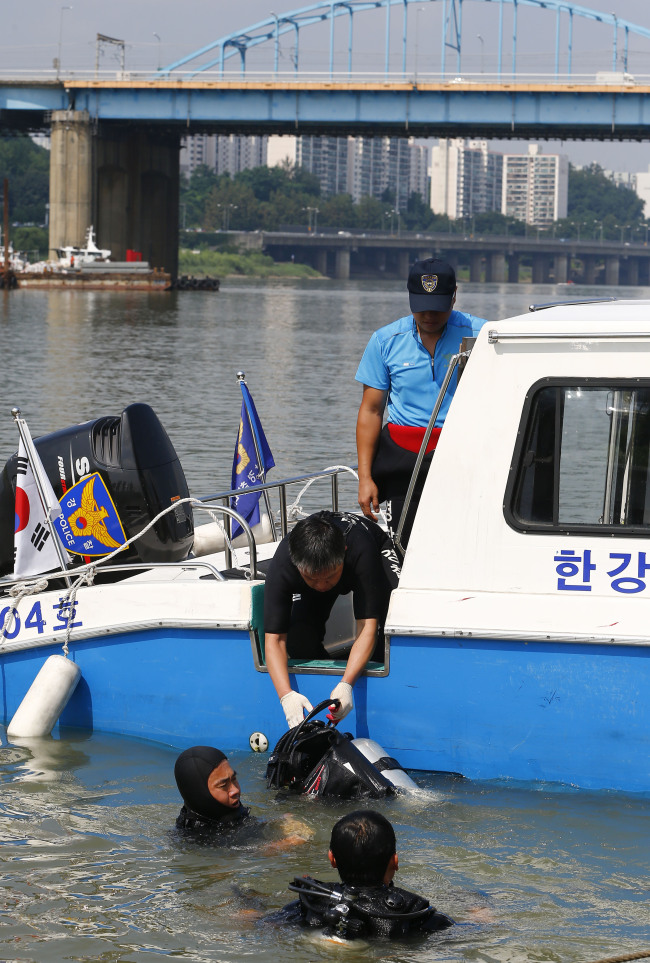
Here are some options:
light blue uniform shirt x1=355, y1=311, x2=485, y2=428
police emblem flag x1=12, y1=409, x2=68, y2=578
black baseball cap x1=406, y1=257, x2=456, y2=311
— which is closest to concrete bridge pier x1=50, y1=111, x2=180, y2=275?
police emblem flag x1=12, y1=409, x2=68, y2=578

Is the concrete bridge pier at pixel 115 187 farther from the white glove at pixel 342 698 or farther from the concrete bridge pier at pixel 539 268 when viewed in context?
the concrete bridge pier at pixel 539 268

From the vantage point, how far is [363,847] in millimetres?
4543

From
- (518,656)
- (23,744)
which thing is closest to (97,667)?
(23,744)

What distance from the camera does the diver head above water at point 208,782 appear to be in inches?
214

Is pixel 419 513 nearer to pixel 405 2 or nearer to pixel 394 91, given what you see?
pixel 394 91

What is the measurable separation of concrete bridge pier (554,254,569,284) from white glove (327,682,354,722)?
593ft

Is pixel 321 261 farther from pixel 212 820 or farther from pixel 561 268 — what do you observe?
pixel 212 820

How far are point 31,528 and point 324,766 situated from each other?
2.15m

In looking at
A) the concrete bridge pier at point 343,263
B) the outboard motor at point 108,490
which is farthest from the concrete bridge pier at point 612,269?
A: the outboard motor at point 108,490

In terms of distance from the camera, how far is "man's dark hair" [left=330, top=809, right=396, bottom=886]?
4.55 m

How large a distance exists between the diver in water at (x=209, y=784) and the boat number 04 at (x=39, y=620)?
4.19ft

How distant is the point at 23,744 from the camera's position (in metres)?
6.71

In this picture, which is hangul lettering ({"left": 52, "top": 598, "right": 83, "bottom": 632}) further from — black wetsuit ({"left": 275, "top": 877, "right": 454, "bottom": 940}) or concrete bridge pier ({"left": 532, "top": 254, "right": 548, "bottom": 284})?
concrete bridge pier ({"left": 532, "top": 254, "right": 548, "bottom": 284})

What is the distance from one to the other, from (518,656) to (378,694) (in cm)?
68
